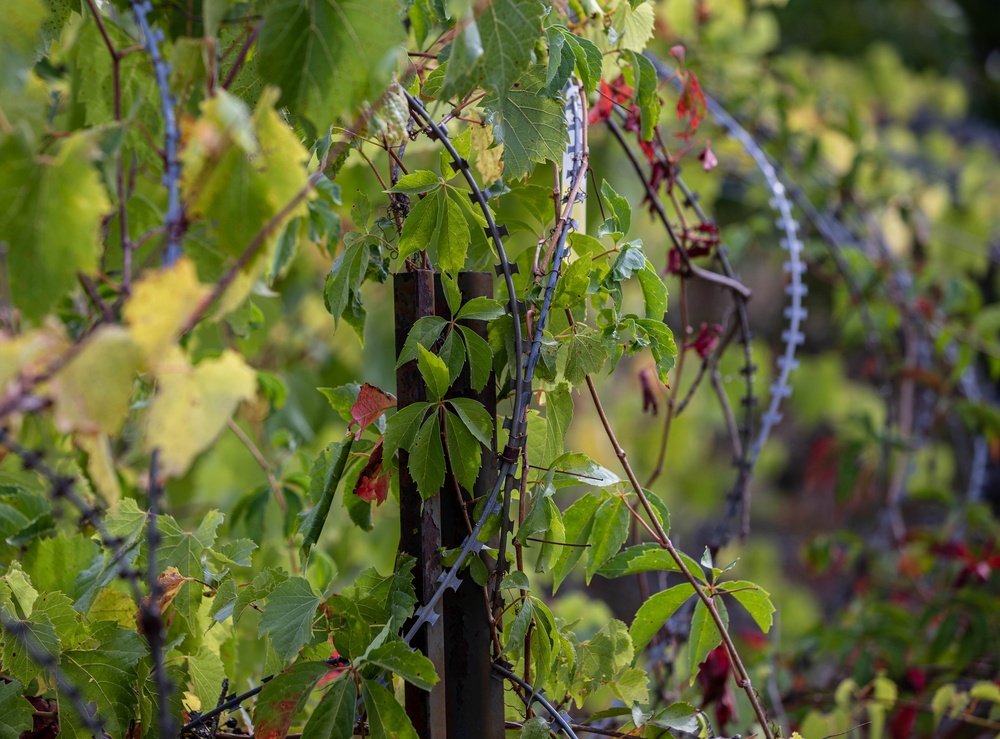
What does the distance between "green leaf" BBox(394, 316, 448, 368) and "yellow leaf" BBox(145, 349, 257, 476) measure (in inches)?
7.9

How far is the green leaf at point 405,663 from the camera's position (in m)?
0.54

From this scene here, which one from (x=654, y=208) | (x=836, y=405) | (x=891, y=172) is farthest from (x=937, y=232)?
(x=654, y=208)

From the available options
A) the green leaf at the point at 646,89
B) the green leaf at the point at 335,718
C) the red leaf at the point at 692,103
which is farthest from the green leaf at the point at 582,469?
the red leaf at the point at 692,103

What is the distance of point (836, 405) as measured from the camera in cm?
394

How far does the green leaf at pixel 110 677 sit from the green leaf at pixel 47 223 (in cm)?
35

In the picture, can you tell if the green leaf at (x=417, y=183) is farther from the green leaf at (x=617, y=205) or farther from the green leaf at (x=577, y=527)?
the green leaf at (x=577, y=527)

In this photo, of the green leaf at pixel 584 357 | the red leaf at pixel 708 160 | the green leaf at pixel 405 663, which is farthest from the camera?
the red leaf at pixel 708 160

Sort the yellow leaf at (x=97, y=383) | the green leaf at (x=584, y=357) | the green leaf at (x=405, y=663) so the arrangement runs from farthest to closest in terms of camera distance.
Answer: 1. the green leaf at (x=584, y=357)
2. the green leaf at (x=405, y=663)
3. the yellow leaf at (x=97, y=383)

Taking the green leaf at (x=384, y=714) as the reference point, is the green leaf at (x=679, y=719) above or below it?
below

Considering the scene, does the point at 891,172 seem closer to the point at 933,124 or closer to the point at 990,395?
the point at 990,395

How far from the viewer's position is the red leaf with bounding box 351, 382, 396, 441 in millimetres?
650

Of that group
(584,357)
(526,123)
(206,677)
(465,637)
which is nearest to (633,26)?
(526,123)

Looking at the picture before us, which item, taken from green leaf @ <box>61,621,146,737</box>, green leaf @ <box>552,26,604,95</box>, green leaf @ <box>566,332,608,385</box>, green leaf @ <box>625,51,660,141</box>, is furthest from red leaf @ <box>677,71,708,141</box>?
green leaf @ <box>61,621,146,737</box>

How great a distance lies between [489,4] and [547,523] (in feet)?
1.16
